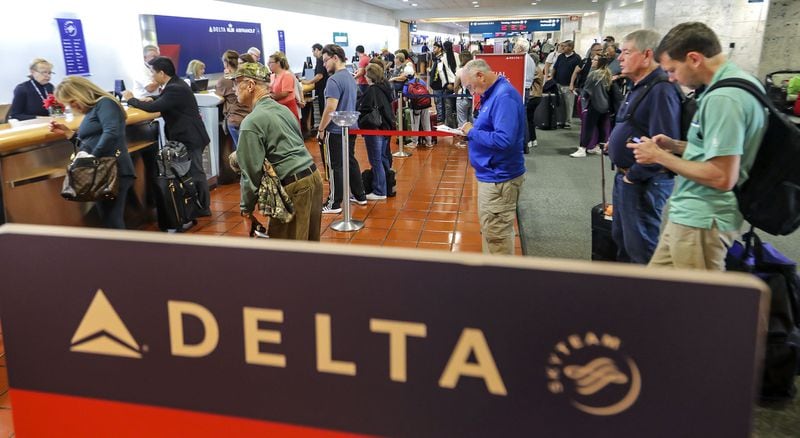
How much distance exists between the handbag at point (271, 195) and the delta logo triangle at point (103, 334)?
197 centimetres

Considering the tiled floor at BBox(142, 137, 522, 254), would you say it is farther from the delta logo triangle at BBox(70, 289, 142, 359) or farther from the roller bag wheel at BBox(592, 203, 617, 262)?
the delta logo triangle at BBox(70, 289, 142, 359)

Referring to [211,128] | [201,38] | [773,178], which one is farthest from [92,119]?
[201,38]

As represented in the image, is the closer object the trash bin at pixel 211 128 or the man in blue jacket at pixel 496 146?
the man in blue jacket at pixel 496 146

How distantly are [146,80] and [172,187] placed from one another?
580 centimetres

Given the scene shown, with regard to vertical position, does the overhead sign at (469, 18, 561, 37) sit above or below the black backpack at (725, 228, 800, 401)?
above

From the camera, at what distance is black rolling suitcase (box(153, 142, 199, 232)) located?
4.73 metres

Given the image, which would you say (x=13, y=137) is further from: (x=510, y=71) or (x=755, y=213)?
(x=510, y=71)

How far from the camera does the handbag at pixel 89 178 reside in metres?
3.65

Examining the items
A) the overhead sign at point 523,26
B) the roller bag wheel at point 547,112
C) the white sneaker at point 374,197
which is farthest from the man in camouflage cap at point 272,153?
the overhead sign at point 523,26

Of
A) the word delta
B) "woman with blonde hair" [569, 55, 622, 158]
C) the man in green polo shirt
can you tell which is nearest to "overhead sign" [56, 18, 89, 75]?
"woman with blonde hair" [569, 55, 622, 158]

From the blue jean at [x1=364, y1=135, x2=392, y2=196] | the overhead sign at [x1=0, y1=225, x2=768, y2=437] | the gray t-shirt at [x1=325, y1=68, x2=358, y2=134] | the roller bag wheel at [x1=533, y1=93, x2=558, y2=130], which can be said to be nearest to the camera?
the overhead sign at [x1=0, y1=225, x2=768, y2=437]

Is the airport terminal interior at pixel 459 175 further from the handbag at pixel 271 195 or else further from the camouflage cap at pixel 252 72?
the camouflage cap at pixel 252 72

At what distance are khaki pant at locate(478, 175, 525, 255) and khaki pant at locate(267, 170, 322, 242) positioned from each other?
0.99 meters

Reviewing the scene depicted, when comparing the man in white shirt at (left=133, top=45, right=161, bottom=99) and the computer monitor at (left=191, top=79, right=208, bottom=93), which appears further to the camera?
the computer monitor at (left=191, top=79, right=208, bottom=93)
